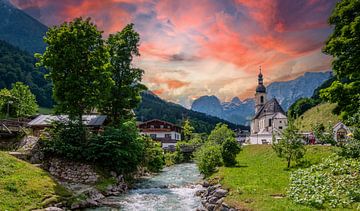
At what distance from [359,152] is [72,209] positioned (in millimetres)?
21885

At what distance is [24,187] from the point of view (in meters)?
25.6

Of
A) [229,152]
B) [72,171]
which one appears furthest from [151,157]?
[72,171]

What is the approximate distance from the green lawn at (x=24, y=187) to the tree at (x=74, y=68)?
11002mm

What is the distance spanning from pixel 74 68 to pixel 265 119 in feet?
296

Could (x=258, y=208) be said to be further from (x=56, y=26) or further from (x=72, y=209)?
(x=56, y=26)

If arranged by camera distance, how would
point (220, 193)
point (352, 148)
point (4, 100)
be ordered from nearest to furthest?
point (352, 148), point (220, 193), point (4, 100)

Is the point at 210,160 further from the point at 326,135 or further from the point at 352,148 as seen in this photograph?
the point at 352,148

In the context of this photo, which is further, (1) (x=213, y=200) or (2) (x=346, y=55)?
(2) (x=346, y=55)

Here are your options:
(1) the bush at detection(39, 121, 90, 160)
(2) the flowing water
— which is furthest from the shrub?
(2) the flowing water

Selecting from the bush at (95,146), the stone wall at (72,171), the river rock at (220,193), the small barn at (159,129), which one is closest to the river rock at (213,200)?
the river rock at (220,193)

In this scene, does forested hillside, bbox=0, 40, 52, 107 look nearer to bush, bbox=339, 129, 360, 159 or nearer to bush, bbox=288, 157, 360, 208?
bush, bbox=288, 157, 360, 208

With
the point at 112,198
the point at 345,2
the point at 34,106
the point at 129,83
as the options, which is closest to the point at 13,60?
the point at 34,106

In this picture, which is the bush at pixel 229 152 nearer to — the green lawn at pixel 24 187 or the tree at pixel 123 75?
the tree at pixel 123 75

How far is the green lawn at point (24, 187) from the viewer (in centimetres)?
2336
